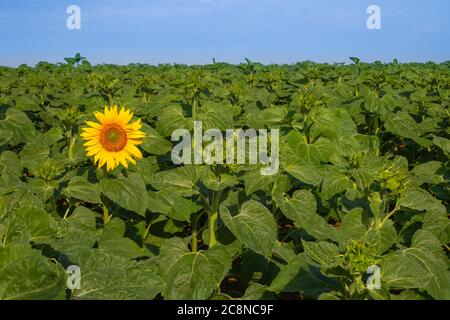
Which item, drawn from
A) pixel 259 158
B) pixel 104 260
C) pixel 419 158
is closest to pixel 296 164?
pixel 259 158

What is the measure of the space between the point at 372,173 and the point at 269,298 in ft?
4.24

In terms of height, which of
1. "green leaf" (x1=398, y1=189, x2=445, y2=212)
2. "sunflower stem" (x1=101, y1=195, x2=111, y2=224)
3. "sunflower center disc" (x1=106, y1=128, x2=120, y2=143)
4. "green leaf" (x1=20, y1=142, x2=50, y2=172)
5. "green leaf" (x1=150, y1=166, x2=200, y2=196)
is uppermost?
"sunflower center disc" (x1=106, y1=128, x2=120, y2=143)

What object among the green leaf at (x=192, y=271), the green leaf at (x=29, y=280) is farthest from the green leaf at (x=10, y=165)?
the green leaf at (x=29, y=280)

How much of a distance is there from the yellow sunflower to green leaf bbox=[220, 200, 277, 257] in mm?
970

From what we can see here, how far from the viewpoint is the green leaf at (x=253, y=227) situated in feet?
9.17

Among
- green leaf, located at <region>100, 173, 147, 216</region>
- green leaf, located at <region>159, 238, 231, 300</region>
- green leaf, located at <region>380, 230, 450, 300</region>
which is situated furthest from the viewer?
green leaf, located at <region>100, 173, 147, 216</region>

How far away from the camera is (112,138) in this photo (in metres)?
3.56

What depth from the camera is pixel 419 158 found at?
7.36 metres

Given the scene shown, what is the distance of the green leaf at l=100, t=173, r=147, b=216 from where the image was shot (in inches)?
135

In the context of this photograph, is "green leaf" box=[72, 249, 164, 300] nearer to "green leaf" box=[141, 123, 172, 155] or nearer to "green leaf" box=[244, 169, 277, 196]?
"green leaf" box=[244, 169, 277, 196]

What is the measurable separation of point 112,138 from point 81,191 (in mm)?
438

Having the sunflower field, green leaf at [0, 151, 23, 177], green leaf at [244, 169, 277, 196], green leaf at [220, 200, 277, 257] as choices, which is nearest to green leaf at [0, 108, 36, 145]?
the sunflower field

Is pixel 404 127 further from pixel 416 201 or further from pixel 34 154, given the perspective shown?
pixel 34 154

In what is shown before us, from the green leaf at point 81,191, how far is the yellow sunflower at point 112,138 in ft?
0.61
